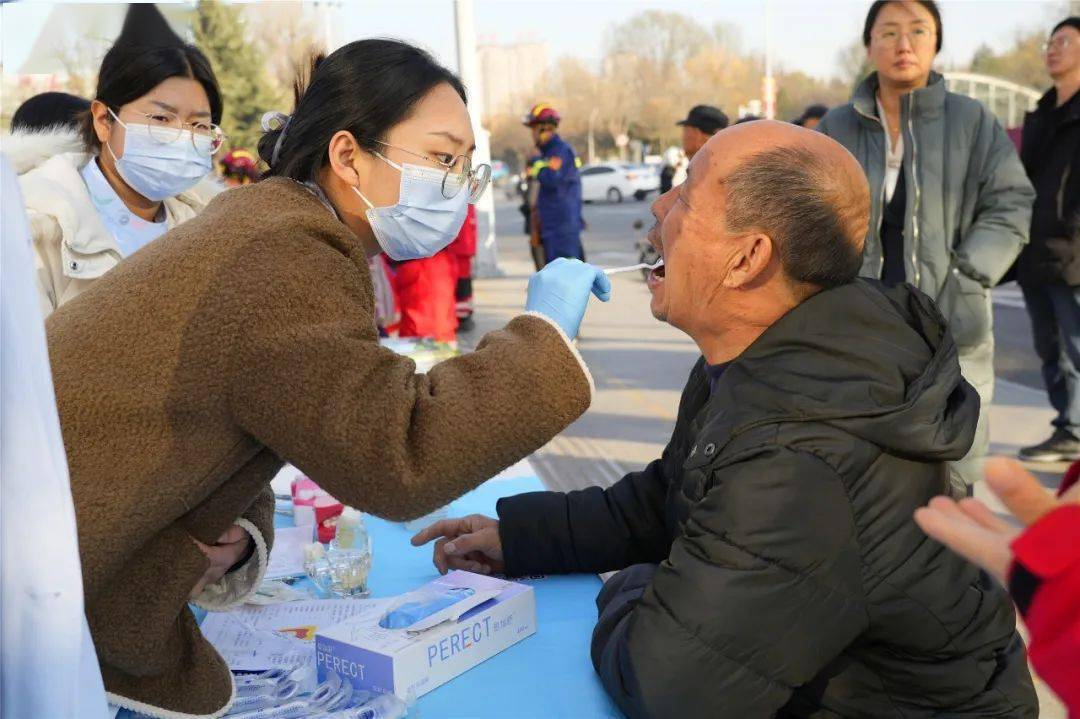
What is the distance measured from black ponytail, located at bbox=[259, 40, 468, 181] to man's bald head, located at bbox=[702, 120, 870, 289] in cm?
48

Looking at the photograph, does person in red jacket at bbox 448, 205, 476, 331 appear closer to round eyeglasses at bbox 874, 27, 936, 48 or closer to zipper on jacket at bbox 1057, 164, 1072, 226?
zipper on jacket at bbox 1057, 164, 1072, 226

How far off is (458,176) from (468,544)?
704mm

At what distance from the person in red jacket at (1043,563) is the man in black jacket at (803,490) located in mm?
589

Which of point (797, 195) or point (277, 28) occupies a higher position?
point (277, 28)

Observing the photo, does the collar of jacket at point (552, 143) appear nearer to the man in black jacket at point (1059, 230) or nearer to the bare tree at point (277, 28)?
the man in black jacket at point (1059, 230)

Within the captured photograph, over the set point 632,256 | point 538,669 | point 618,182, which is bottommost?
point 618,182

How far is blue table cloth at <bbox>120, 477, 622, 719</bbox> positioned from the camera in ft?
4.66

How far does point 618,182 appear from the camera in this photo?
106 ft

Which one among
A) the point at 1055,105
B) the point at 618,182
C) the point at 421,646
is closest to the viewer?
the point at 421,646

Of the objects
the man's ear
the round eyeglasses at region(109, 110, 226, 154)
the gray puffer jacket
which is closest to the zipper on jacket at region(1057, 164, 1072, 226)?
the gray puffer jacket

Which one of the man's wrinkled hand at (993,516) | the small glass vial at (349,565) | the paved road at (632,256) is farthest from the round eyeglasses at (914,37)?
the paved road at (632,256)

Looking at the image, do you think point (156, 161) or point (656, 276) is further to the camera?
point (156, 161)

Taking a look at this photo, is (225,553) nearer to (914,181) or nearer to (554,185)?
(914,181)

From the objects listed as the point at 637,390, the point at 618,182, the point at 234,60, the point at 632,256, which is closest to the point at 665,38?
the point at 618,182
